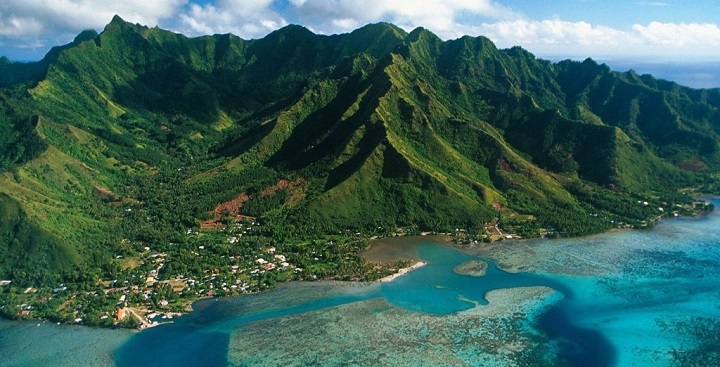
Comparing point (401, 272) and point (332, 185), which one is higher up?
point (332, 185)

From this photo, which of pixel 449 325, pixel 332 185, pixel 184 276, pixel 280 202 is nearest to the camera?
pixel 449 325

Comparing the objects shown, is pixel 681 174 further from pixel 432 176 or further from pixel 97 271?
pixel 97 271

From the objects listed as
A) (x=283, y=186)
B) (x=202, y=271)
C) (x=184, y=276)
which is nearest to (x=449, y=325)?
(x=202, y=271)

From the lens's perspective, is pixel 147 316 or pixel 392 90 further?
pixel 392 90

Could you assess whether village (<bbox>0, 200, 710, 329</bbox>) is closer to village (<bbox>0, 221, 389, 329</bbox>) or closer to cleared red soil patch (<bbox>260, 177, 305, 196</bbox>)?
village (<bbox>0, 221, 389, 329</bbox>)

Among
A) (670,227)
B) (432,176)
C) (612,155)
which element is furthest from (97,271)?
(612,155)

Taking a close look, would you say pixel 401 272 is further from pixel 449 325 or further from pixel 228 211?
pixel 228 211

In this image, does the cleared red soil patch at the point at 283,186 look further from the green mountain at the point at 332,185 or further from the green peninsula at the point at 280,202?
the green peninsula at the point at 280,202

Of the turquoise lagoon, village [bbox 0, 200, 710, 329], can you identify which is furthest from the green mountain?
the turquoise lagoon

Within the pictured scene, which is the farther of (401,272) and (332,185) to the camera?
(332,185)
